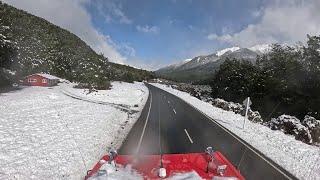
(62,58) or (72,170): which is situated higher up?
(62,58)

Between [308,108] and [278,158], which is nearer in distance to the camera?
[278,158]

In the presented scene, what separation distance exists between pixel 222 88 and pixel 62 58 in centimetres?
4781

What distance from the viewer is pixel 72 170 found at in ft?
33.7

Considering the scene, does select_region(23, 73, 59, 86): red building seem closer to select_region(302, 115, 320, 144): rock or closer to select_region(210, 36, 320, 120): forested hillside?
select_region(210, 36, 320, 120): forested hillside

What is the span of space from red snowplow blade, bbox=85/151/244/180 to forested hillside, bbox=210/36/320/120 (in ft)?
121

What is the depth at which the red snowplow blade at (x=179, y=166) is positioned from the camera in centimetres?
522

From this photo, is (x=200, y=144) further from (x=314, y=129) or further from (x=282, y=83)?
(x=282, y=83)

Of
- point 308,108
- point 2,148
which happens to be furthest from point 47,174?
point 308,108

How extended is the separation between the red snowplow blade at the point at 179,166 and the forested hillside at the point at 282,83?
36864 mm

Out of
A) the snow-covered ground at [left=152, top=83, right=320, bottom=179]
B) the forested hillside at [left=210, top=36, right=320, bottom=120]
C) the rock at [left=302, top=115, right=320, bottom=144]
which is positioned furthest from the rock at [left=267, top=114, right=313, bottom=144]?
the forested hillside at [left=210, top=36, right=320, bottom=120]

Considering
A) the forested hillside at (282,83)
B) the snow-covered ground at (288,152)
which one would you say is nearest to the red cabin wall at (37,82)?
the forested hillside at (282,83)

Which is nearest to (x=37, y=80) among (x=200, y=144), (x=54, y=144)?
(x=54, y=144)

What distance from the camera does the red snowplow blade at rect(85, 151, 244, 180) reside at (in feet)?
17.1

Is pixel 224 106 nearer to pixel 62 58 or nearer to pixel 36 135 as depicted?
pixel 36 135
